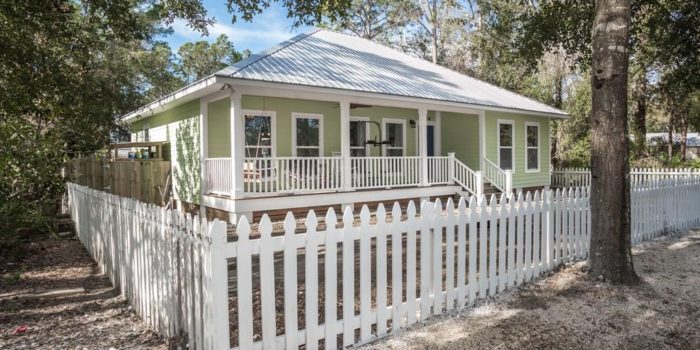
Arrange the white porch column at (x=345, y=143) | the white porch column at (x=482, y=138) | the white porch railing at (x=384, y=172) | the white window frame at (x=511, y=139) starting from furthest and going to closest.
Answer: the white window frame at (x=511, y=139)
the white porch column at (x=482, y=138)
the white porch railing at (x=384, y=172)
the white porch column at (x=345, y=143)

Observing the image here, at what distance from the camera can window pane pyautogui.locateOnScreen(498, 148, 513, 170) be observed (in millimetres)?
16406

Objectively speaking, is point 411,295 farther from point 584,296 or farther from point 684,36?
point 684,36

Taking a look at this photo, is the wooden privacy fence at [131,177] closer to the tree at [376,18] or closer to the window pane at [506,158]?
the window pane at [506,158]

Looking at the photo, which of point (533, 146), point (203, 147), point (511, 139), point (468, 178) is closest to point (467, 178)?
point (468, 178)

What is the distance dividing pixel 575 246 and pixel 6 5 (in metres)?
7.88

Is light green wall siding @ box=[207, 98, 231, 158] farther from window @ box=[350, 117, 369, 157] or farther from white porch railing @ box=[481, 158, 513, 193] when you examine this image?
white porch railing @ box=[481, 158, 513, 193]

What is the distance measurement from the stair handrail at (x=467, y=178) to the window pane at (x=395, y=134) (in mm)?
2361

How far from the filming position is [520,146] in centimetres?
1698

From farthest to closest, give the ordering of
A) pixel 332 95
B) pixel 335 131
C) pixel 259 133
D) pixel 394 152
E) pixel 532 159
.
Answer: pixel 532 159 → pixel 394 152 → pixel 335 131 → pixel 259 133 → pixel 332 95

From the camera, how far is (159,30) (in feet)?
109

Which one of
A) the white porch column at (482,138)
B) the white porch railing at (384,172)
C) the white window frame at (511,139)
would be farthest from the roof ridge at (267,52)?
the white window frame at (511,139)

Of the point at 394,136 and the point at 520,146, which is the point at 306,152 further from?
the point at 520,146

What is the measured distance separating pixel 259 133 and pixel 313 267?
9.50 meters

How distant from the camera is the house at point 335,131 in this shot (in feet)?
33.8
